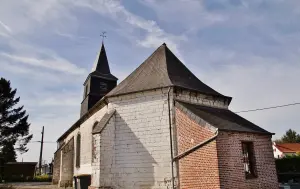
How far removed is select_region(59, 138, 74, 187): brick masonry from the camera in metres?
19.2

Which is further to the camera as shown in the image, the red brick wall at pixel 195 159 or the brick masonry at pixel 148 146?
the brick masonry at pixel 148 146

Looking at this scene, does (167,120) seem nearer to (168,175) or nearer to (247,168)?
(168,175)

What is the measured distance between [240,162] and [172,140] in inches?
98.6

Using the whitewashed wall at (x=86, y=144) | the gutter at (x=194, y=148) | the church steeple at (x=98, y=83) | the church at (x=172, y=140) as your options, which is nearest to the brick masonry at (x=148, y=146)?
the church at (x=172, y=140)

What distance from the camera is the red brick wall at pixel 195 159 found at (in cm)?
779

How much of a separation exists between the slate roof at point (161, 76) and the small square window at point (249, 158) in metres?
2.99

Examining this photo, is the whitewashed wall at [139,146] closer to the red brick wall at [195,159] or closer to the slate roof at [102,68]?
the red brick wall at [195,159]

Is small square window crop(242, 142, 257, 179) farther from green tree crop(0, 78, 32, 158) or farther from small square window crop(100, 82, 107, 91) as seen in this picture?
green tree crop(0, 78, 32, 158)

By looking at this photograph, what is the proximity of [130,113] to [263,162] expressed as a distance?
5399 mm

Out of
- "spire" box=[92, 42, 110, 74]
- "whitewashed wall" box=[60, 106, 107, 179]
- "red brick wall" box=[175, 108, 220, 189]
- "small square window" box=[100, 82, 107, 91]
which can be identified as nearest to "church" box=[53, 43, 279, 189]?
"red brick wall" box=[175, 108, 220, 189]

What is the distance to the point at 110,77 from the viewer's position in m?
21.2

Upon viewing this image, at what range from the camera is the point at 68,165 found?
1956 centimetres

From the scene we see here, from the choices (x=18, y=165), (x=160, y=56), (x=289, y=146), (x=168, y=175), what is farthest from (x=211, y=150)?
(x=289, y=146)

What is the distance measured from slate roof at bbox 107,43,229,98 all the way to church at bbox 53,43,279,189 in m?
0.05
